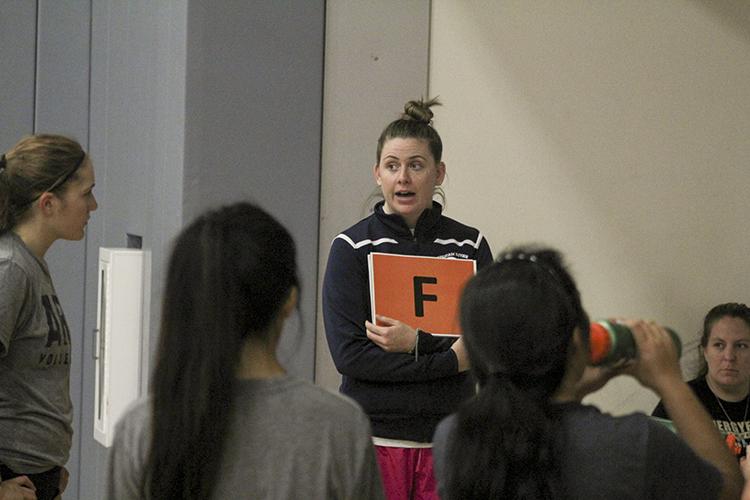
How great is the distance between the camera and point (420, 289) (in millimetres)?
2854

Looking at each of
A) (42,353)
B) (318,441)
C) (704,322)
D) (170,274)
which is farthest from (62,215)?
(704,322)

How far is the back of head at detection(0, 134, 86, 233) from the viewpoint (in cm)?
257

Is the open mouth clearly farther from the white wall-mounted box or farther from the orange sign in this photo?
the white wall-mounted box

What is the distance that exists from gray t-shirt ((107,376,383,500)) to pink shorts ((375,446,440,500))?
1.21m

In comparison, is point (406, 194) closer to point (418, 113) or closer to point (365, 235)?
point (365, 235)

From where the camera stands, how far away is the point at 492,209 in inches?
151

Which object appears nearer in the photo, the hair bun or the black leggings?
the black leggings

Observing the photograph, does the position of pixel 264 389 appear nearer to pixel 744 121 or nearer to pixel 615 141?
pixel 615 141

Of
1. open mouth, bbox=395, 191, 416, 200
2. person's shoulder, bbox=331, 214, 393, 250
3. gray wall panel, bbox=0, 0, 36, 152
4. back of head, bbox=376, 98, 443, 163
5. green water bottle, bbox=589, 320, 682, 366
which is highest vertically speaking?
gray wall panel, bbox=0, 0, 36, 152

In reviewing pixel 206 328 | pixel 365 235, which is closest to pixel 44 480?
pixel 365 235

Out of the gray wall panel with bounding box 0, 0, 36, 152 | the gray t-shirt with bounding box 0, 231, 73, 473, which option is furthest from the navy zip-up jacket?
the gray wall panel with bounding box 0, 0, 36, 152

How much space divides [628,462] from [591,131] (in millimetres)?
2530

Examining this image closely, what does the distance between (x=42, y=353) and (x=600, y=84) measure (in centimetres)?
238

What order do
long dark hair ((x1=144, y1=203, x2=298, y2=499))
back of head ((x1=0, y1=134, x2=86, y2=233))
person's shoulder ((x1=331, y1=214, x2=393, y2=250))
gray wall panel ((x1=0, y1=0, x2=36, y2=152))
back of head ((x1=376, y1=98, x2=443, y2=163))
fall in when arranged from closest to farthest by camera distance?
long dark hair ((x1=144, y1=203, x2=298, y2=499))
back of head ((x1=0, y1=134, x2=86, y2=233))
person's shoulder ((x1=331, y1=214, x2=393, y2=250))
back of head ((x1=376, y1=98, x2=443, y2=163))
gray wall panel ((x1=0, y1=0, x2=36, y2=152))
